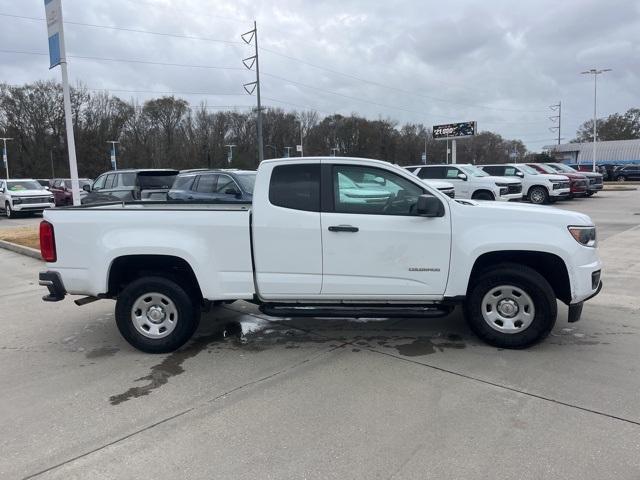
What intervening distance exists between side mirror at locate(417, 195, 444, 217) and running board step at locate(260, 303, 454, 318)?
3.10 ft

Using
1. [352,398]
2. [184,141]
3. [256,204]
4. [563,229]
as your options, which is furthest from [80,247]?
[184,141]

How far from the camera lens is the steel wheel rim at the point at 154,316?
5121mm

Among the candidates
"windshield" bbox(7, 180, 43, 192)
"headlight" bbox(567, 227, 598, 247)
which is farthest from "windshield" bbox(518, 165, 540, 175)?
"windshield" bbox(7, 180, 43, 192)

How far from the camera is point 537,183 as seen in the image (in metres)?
21.7

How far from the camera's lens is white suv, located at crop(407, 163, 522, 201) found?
1847 centimetres

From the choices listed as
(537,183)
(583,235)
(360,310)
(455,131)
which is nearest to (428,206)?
(360,310)

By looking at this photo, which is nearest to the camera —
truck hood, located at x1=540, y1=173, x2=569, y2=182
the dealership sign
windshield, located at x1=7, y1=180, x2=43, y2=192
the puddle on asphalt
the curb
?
the puddle on asphalt

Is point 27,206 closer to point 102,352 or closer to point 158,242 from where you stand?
point 102,352

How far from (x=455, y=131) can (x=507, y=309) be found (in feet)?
172

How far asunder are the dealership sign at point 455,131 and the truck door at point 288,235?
159 feet

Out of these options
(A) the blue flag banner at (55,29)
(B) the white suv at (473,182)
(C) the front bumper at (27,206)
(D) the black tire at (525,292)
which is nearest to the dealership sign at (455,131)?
(B) the white suv at (473,182)

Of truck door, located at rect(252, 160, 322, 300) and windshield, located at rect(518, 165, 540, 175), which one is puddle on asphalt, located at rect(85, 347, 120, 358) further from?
windshield, located at rect(518, 165, 540, 175)

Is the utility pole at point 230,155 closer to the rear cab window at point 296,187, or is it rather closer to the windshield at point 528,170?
the windshield at point 528,170

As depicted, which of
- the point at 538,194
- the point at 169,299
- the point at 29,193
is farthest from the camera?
the point at 29,193
